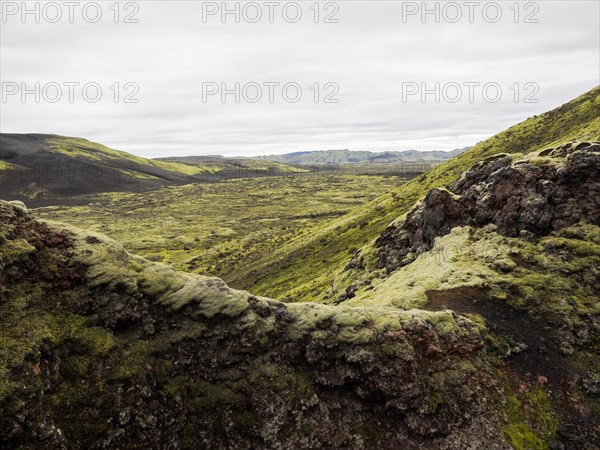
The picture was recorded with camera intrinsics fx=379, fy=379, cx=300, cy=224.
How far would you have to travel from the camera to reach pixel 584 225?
38000 mm

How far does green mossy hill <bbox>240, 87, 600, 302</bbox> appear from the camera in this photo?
92.2 m

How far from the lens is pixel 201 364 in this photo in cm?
2434

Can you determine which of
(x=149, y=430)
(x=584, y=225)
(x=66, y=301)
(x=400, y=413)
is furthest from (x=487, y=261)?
(x=66, y=301)

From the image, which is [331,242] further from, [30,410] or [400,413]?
[30,410]

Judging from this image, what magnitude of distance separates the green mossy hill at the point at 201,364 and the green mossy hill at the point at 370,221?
3518cm

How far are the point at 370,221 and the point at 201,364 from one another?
108 meters

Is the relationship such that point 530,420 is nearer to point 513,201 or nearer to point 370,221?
point 513,201

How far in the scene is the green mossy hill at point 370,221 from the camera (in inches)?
3632

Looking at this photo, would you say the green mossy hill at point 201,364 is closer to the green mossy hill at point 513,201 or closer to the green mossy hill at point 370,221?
the green mossy hill at point 513,201

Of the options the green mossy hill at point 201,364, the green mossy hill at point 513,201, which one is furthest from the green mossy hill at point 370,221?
the green mossy hill at point 201,364

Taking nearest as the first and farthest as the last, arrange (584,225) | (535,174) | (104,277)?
(104,277), (584,225), (535,174)

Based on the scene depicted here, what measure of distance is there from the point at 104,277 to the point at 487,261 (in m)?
35.4

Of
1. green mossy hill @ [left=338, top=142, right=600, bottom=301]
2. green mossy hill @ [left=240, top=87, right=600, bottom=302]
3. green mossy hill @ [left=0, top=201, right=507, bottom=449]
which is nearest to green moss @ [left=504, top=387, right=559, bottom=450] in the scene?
green mossy hill @ [left=0, top=201, right=507, bottom=449]

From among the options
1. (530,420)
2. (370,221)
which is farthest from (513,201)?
(370,221)
